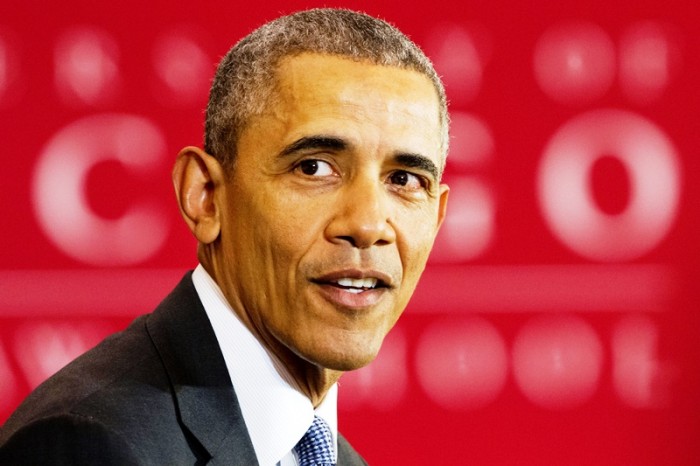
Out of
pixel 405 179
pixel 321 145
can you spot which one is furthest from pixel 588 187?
pixel 321 145

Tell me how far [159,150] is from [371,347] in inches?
57.9

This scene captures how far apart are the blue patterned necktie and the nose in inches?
12.2

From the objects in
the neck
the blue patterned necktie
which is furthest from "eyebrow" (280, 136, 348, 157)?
the blue patterned necktie

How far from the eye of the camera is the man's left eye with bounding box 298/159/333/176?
154 cm

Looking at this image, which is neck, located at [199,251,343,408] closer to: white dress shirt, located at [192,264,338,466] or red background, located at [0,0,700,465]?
white dress shirt, located at [192,264,338,466]

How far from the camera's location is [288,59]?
1.60 meters

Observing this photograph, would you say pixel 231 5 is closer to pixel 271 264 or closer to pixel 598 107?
pixel 598 107

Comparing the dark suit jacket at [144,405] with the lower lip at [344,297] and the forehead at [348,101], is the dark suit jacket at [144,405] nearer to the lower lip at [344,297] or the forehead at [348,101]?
the lower lip at [344,297]

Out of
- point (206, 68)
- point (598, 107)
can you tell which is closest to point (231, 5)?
point (206, 68)

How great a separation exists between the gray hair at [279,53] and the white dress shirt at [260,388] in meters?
0.21

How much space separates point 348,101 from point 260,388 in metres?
0.42

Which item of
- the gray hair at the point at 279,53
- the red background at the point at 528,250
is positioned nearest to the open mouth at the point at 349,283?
the gray hair at the point at 279,53

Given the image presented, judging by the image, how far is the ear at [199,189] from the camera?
64.9 inches

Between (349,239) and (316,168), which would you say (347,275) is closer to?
(349,239)
